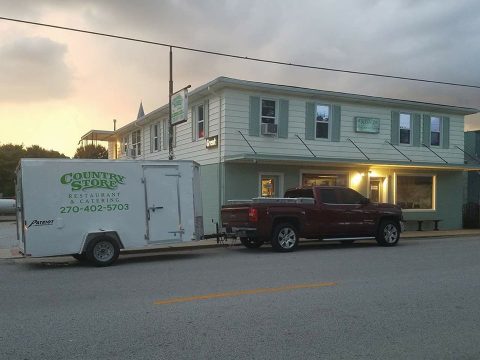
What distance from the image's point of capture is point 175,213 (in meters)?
12.7

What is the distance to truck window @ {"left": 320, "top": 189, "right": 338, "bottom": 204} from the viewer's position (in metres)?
15.0

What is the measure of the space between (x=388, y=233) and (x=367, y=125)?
6859 mm

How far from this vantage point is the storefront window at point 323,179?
798 inches

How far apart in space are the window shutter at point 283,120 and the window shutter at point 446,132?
341 inches

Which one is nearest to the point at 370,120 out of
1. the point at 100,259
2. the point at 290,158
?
the point at 290,158

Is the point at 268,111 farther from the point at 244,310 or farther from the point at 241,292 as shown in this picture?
the point at 244,310

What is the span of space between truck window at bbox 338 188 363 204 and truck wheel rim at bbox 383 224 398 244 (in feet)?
4.76

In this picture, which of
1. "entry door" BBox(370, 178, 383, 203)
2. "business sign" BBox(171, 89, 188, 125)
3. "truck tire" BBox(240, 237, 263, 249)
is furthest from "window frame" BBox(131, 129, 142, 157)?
"truck tire" BBox(240, 237, 263, 249)

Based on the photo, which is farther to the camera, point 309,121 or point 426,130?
point 426,130

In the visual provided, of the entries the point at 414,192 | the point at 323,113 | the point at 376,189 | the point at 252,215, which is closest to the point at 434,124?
the point at 414,192

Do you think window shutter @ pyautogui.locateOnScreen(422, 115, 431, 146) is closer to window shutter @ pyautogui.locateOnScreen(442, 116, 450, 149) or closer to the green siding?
window shutter @ pyautogui.locateOnScreen(442, 116, 450, 149)

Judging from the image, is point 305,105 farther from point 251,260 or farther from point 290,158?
point 251,260

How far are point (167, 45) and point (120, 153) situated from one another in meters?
16.7

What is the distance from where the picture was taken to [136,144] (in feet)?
93.9
